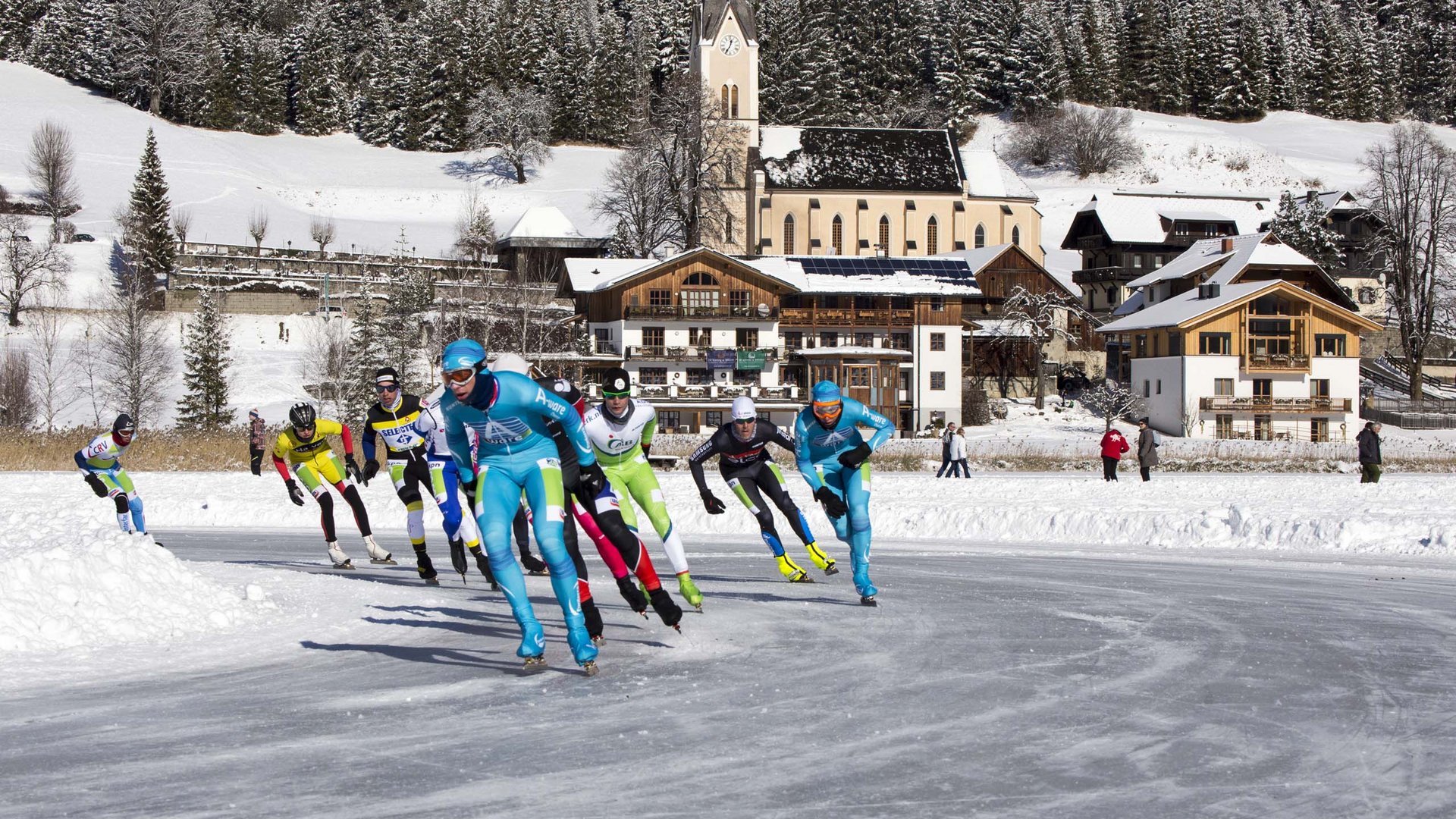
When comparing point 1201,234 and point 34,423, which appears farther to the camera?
point 1201,234

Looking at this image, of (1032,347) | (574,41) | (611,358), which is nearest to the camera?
(611,358)

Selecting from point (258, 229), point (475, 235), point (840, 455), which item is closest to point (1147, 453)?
point (840, 455)

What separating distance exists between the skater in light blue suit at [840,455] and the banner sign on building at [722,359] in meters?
59.4

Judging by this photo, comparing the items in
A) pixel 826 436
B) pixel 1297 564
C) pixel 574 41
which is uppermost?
pixel 574 41

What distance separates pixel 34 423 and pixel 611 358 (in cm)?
2762

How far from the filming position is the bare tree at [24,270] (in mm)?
81438

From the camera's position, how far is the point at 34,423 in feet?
207

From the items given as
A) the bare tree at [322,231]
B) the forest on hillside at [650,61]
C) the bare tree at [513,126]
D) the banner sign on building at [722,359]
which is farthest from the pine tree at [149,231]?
the forest on hillside at [650,61]

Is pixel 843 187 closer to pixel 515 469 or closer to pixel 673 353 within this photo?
pixel 673 353

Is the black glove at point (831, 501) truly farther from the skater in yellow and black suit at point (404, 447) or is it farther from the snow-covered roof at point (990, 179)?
the snow-covered roof at point (990, 179)

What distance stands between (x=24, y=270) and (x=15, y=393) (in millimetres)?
25694

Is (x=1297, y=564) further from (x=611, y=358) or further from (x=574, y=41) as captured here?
(x=574, y=41)

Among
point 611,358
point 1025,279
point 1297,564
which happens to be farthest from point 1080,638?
point 1025,279

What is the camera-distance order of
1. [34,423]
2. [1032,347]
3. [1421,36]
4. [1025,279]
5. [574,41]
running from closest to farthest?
[34,423], [1032,347], [1025,279], [574,41], [1421,36]
